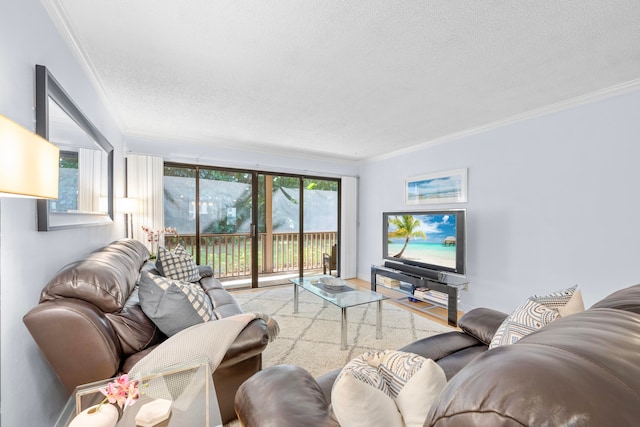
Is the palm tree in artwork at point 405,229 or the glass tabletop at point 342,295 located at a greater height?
the palm tree in artwork at point 405,229

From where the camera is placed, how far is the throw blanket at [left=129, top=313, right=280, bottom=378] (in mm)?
1219

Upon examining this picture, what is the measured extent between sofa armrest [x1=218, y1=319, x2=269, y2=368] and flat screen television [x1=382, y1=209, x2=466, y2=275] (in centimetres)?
258

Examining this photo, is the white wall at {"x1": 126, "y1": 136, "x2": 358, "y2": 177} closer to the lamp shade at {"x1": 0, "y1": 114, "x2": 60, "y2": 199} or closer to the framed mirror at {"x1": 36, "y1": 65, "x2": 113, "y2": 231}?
the framed mirror at {"x1": 36, "y1": 65, "x2": 113, "y2": 231}

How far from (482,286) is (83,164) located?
412 centimetres

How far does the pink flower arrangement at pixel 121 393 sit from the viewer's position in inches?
35.4

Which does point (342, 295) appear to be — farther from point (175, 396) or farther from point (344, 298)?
point (175, 396)

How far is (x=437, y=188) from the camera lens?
3.79 meters

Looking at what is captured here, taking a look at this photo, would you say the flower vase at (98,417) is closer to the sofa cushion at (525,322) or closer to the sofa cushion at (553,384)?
the sofa cushion at (553,384)

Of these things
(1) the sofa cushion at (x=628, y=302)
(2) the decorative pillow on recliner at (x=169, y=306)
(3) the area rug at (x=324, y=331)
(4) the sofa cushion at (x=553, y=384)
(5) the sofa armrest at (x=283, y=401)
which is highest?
(4) the sofa cushion at (x=553, y=384)

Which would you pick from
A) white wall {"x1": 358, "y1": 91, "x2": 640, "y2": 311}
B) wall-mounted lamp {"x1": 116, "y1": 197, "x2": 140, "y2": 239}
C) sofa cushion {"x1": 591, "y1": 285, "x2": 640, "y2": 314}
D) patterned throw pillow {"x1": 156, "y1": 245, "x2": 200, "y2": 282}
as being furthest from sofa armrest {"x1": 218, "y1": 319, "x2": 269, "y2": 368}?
white wall {"x1": 358, "y1": 91, "x2": 640, "y2": 311}

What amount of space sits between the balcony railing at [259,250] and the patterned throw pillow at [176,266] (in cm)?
153

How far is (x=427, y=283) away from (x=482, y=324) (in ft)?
5.61

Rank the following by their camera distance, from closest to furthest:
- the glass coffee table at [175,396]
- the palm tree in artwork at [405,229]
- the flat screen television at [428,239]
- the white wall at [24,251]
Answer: the glass coffee table at [175,396]
the white wall at [24,251]
the flat screen television at [428,239]
the palm tree in artwork at [405,229]

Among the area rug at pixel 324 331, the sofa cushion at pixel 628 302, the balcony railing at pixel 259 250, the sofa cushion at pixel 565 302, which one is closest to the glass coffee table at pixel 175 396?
the area rug at pixel 324 331
